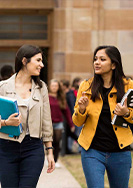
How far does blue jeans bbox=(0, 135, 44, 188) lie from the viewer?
4.34 metres

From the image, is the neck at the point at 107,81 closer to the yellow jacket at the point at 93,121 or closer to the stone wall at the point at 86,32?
the yellow jacket at the point at 93,121

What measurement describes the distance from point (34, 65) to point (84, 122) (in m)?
0.78

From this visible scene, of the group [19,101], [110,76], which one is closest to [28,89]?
[19,101]

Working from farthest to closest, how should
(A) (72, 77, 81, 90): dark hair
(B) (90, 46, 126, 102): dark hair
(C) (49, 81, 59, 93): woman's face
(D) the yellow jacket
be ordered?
1. (A) (72, 77, 81, 90): dark hair
2. (C) (49, 81, 59, 93): woman's face
3. (B) (90, 46, 126, 102): dark hair
4. (D) the yellow jacket

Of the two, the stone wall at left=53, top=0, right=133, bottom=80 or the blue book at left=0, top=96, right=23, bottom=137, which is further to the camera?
the stone wall at left=53, top=0, right=133, bottom=80

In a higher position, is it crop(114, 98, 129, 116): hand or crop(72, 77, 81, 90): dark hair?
crop(114, 98, 129, 116): hand

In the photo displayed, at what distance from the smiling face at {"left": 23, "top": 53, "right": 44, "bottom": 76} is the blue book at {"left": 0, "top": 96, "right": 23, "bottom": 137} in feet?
1.50

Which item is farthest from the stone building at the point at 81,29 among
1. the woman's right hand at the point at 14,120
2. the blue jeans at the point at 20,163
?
the woman's right hand at the point at 14,120

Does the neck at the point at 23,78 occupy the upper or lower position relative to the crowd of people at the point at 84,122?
upper

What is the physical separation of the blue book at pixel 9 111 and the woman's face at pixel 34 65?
18.0 inches

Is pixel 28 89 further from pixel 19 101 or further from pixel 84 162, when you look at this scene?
pixel 84 162

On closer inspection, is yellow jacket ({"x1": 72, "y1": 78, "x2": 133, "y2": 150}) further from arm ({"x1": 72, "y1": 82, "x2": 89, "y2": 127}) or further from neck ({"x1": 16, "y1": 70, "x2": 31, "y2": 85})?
neck ({"x1": 16, "y1": 70, "x2": 31, "y2": 85})

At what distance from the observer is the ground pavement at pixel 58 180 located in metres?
7.76

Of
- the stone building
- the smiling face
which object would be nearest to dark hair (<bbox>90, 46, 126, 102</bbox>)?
the smiling face
